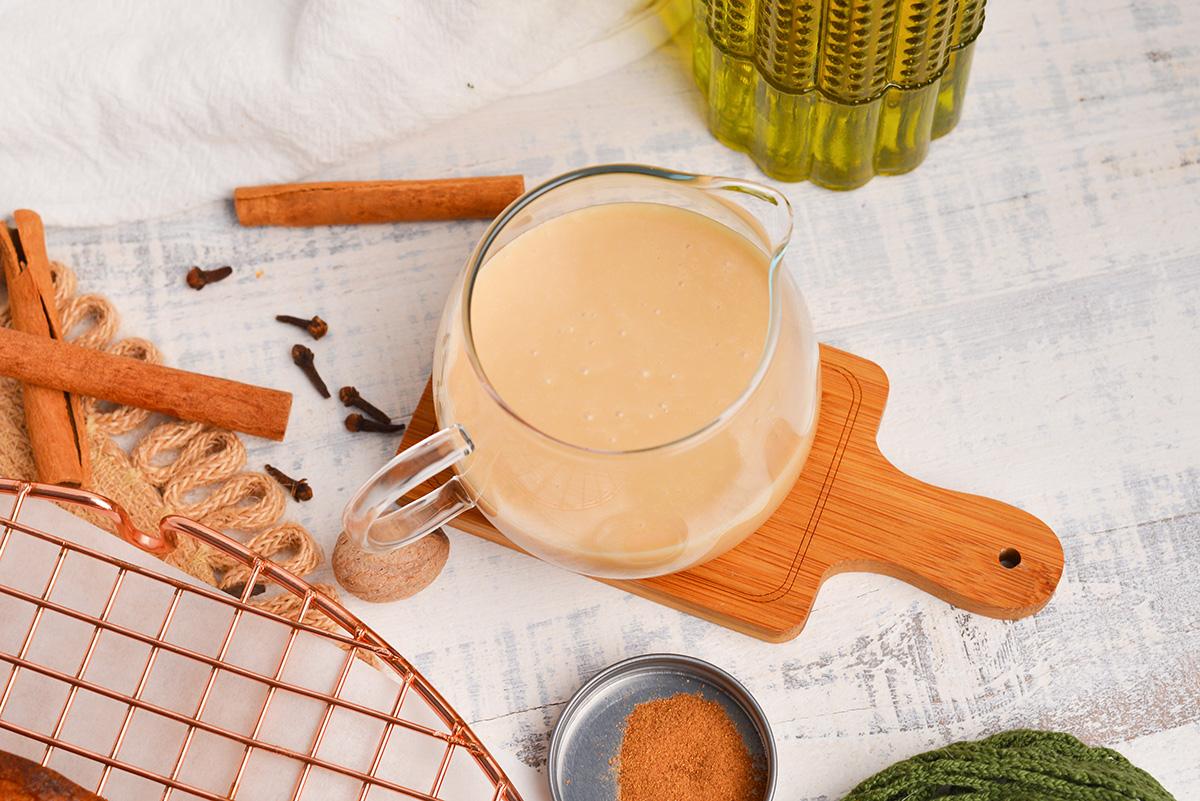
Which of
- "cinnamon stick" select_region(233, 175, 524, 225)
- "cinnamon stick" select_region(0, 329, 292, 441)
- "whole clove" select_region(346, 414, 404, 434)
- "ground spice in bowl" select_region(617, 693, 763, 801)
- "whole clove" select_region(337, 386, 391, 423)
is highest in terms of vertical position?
"cinnamon stick" select_region(233, 175, 524, 225)

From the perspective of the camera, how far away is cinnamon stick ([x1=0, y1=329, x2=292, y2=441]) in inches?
40.8

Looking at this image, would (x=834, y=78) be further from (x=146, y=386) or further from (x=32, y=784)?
(x=32, y=784)

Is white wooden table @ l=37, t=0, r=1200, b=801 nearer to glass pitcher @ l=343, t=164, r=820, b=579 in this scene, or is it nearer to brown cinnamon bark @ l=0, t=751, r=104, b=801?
glass pitcher @ l=343, t=164, r=820, b=579

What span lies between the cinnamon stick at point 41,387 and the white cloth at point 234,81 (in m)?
0.06

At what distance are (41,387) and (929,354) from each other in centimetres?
90

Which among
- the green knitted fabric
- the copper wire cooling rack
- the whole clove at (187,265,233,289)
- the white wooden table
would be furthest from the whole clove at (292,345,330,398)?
the green knitted fabric

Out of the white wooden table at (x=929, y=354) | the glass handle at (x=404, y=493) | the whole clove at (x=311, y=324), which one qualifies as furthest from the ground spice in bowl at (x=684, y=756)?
the whole clove at (x=311, y=324)

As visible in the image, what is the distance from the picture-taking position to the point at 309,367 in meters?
1.10

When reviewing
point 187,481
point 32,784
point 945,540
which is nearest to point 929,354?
point 945,540

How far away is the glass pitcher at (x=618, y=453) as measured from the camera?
76cm

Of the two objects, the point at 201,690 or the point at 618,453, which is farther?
the point at 201,690

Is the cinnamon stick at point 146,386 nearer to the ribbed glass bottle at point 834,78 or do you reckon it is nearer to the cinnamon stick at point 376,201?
the cinnamon stick at point 376,201

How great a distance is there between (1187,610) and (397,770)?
2.51 feet

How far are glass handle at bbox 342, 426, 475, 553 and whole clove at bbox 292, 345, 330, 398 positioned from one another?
0.28 metres
